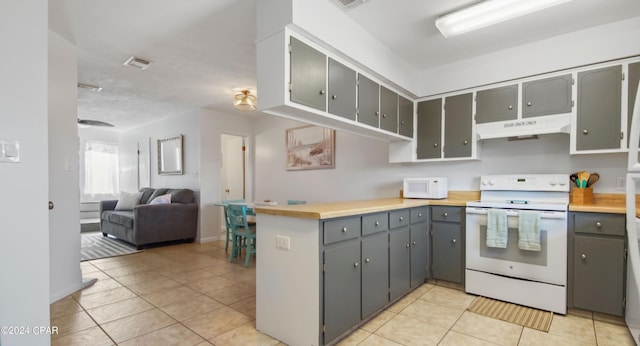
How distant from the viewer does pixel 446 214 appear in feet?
10.4

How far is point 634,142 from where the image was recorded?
170 centimetres

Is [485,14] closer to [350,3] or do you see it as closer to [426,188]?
[350,3]

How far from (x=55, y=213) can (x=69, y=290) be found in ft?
2.66

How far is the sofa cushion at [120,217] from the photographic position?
5.08m

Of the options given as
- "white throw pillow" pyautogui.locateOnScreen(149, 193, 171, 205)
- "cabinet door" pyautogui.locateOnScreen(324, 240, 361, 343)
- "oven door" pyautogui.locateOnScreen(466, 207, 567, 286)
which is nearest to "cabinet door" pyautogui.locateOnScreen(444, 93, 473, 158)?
"oven door" pyautogui.locateOnScreen(466, 207, 567, 286)

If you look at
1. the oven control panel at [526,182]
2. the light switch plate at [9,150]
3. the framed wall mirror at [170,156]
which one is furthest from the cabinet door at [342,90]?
the framed wall mirror at [170,156]

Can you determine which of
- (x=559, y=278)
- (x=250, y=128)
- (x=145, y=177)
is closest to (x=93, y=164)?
(x=145, y=177)

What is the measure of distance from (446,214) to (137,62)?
382 cm

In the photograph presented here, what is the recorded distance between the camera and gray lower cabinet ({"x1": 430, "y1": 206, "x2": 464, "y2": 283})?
10.1 ft

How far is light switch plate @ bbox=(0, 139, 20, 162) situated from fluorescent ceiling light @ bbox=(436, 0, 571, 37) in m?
2.83

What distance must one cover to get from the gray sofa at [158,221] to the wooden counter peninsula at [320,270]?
3.61 metres

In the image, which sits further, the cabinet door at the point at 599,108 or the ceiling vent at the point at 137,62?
the ceiling vent at the point at 137,62

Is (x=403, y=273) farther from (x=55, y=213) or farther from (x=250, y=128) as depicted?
(x=250, y=128)

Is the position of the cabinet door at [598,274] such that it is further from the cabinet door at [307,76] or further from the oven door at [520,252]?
the cabinet door at [307,76]
